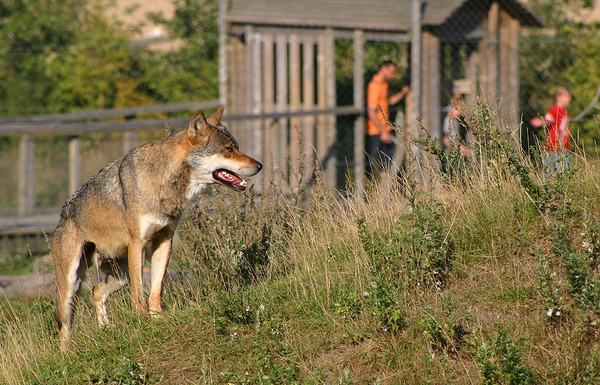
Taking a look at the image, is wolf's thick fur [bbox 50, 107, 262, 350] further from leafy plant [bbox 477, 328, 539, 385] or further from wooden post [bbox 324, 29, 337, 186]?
wooden post [bbox 324, 29, 337, 186]

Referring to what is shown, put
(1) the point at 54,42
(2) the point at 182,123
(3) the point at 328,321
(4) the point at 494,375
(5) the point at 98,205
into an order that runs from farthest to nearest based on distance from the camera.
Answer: (1) the point at 54,42 < (2) the point at 182,123 < (5) the point at 98,205 < (3) the point at 328,321 < (4) the point at 494,375

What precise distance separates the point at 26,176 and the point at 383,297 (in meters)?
8.94

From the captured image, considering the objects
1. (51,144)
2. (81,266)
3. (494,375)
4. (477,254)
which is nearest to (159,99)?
(51,144)

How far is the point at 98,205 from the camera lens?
7195 millimetres

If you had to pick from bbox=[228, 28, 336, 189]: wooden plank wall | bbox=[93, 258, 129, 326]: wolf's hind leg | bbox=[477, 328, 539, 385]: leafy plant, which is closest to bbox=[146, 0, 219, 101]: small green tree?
bbox=[228, 28, 336, 189]: wooden plank wall

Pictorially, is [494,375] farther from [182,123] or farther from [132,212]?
[182,123]

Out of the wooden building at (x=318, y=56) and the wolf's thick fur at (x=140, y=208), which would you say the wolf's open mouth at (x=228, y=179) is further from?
the wooden building at (x=318, y=56)

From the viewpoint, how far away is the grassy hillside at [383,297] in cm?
530

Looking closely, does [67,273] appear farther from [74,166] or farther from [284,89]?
[284,89]

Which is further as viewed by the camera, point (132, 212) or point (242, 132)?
point (242, 132)

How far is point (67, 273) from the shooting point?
718 cm

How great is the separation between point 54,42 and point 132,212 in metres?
14.6

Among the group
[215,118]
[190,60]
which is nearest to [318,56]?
[190,60]

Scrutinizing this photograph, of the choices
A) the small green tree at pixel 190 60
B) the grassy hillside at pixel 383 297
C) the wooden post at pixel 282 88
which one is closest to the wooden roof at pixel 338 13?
the wooden post at pixel 282 88
